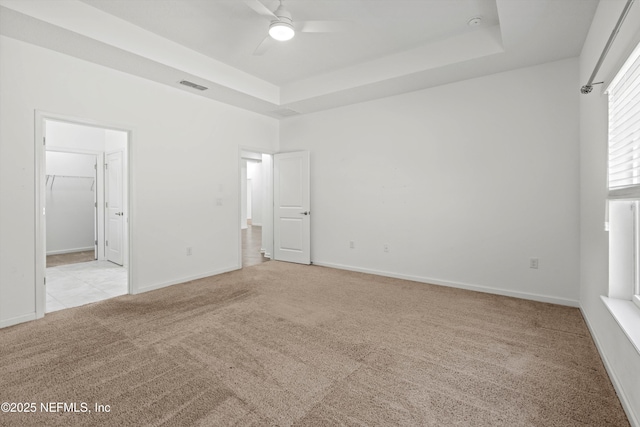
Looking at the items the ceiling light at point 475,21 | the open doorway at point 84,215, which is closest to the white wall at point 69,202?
the open doorway at point 84,215

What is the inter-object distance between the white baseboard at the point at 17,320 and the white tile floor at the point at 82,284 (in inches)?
9.6

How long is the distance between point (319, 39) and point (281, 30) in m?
0.95

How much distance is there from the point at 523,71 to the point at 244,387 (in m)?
4.42

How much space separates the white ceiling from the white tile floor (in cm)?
281

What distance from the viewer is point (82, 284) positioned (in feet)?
14.6

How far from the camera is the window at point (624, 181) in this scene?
1.81m

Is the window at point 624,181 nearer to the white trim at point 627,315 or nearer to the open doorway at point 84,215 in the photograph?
the white trim at point 627,315

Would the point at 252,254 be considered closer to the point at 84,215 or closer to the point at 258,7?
the point at 84,215

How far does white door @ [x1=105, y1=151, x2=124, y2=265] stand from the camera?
572 cm

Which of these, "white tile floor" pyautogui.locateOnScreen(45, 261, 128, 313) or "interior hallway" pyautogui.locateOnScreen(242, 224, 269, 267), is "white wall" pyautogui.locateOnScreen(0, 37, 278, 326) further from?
"interior hallway" pyautogui.locateOnScreen(242, 224, 269, 267)

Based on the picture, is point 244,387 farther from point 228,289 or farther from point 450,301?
point 450,301

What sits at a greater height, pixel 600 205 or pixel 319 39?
pixel 319 39

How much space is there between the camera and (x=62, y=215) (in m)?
6.96

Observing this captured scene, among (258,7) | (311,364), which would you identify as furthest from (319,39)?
(311,364)
